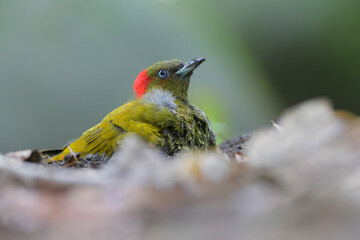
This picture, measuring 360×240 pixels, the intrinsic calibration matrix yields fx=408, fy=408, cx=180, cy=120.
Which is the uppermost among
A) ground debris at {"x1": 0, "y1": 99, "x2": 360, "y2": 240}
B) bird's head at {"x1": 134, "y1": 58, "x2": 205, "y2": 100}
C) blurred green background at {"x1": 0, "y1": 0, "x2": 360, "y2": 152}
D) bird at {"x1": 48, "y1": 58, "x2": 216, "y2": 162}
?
blurred green background at {"x1": 0, "y1": 0, "x2": 360, "y2": 152}

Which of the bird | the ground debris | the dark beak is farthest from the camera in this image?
the dark beak

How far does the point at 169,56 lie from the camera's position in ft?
12.3

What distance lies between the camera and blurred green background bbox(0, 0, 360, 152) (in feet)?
11.6

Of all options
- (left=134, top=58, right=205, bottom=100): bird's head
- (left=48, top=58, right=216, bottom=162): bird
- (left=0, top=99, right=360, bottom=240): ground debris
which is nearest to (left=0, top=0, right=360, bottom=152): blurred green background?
(left=134, top=58, right=205, bottom=100): bird's head

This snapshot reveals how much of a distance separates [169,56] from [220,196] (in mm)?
3368

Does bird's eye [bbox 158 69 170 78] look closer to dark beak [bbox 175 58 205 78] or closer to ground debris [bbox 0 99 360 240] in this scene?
dark beak [bbox 175 58 205 78]

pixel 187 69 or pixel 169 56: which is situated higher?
pixel 169 56

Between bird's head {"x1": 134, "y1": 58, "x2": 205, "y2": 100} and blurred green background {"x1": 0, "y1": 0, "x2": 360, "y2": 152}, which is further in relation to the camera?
blurred green background {"x1": 0, "y1": 0, "x2": 360, "y2": 152}

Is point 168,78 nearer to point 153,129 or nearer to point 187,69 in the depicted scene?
point 187,69

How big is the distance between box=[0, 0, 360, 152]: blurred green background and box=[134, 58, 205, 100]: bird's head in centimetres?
66

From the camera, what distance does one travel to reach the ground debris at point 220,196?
44 centimetres

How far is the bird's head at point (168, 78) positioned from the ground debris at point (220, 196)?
195 cm

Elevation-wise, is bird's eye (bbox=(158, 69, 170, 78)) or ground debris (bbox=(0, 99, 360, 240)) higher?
bird's eye (bbox=(158, 69, 170, 78))

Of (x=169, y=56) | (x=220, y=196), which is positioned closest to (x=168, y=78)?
(x=169, y=56)
